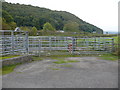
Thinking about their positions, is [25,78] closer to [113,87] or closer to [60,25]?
[113,87]

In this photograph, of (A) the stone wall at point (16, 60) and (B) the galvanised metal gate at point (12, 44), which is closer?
(A) the stone wall at point (16, 60)

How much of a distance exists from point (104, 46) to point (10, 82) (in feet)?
30.0

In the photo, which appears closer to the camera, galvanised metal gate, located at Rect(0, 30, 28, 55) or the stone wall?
the stone wall

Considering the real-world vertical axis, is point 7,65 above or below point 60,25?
below

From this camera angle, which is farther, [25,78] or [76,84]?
[25,78]

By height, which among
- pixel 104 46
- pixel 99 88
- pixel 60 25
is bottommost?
pixel 99 88

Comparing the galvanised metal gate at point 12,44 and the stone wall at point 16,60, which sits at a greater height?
the galvanised metal gate at point 12,44

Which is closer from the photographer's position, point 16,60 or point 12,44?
point 16,60

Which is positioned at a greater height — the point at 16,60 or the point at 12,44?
the point at 12,44

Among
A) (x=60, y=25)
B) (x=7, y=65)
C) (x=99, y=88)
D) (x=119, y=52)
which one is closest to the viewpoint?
(x=99, y=88)

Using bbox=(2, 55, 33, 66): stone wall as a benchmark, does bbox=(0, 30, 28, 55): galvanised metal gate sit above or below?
above

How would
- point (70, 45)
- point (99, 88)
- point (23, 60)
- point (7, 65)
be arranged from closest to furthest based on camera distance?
point (99, 88) → point (7, 65) → point (23, 60) → point (70, 45)

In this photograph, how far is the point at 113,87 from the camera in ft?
13.9

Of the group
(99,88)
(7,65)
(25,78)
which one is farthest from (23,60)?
(99,88)
